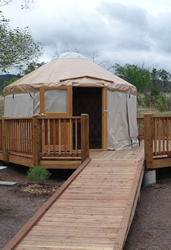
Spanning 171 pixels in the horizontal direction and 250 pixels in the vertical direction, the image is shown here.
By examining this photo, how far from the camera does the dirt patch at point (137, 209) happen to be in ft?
11.0

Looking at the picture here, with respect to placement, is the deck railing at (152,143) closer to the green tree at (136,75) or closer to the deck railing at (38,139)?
the deck railing at (38,139)

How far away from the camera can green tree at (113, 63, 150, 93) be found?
27.7 m

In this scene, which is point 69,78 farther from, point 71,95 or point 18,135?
point 18,135

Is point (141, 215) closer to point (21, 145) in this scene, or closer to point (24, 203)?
point (24, 203)

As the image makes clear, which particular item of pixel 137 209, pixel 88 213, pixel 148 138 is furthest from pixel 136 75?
pixel 88 213

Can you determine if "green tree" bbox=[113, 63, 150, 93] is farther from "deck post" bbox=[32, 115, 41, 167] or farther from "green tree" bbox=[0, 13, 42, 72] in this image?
"deck post" bbox=[32, 115, 41, 167]

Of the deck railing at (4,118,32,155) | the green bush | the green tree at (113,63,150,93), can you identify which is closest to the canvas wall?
the deck railing at (4,118,32,155)

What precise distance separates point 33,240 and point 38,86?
4555 mm

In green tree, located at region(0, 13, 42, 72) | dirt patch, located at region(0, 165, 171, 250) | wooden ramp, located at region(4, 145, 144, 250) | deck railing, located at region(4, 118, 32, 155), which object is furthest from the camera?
green tree, located at region(0, 13, 42, 72)

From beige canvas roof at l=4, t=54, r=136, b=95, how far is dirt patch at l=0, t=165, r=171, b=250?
1.88 m

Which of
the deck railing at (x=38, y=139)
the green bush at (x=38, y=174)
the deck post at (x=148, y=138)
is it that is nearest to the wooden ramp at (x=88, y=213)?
the deck post at (x=148, y=138)

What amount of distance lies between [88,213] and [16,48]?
11569mm

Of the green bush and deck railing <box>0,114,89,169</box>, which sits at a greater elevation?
deck railing <box>0,114,89,169</box>

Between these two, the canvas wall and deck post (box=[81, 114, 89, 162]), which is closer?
deck post (box=[81, 114, 89, 162])
